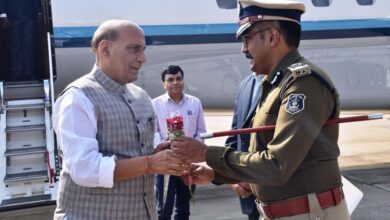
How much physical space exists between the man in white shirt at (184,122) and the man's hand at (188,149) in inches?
98.5

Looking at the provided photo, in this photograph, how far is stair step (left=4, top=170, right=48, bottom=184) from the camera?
15.1 feet

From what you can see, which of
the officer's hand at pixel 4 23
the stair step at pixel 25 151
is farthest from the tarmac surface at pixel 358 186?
the officer's hand at pixel 4 23

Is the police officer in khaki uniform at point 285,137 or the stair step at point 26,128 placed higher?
the police officer in khaki uniform at point 285,137

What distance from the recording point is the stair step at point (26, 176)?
15.1 feet

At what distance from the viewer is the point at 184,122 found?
470cm

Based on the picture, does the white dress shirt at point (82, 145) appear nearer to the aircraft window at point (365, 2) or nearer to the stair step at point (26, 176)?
the stair step at point (26, 176)

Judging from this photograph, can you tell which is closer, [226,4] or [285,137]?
[285,137]

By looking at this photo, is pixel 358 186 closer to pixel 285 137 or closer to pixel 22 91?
pixel 22 91

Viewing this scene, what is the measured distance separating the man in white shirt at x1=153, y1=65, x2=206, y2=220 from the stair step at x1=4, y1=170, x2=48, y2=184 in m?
1.15

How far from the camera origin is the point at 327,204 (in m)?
1.90

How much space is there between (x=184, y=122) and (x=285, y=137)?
2.97 meters

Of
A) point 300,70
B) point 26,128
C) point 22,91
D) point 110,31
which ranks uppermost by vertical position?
point 110,31

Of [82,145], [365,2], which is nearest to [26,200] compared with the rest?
[82,145]

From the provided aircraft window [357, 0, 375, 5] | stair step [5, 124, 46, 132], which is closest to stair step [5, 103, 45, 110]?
stair step [5, 124, 46, 132]
